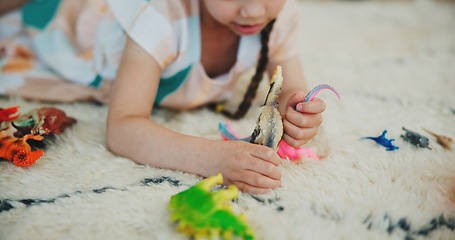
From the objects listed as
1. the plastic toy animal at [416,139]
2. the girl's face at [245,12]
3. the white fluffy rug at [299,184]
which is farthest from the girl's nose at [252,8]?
the plastic toy animal at [416,139]

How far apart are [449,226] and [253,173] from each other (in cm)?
27

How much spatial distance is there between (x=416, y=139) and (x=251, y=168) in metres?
0.35

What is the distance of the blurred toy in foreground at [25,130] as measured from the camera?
56 centimetres

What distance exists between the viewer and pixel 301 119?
540 mm

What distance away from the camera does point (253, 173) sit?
0.50 metres

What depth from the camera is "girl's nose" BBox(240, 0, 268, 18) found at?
1.90ft

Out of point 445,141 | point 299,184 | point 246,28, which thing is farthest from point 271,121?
point 445,141

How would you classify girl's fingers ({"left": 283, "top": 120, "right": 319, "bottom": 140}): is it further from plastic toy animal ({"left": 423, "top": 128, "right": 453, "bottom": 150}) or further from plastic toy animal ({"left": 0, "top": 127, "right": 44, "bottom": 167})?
plastic toy animal ({"left": 0, "top": 127, "right": 44, "bottom": 167})

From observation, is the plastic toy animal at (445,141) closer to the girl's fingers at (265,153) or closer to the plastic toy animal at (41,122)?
the girl's fingers at (265,153)

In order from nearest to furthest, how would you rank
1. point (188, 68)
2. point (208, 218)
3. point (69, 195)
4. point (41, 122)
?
point (208, 218) → point (69, 195) → point (41, 122) → point (188, 68)

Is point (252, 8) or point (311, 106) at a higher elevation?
point (252, 8)

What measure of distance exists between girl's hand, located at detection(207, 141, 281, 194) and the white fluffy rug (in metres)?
0.02

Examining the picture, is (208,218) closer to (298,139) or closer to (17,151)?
(298,139)

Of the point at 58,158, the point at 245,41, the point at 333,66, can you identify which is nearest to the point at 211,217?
the point at 58,158
